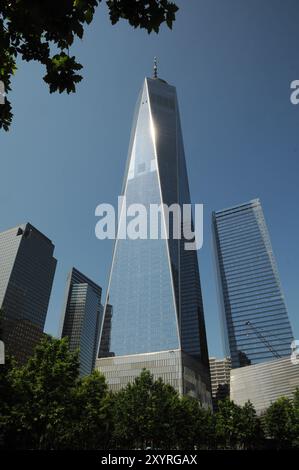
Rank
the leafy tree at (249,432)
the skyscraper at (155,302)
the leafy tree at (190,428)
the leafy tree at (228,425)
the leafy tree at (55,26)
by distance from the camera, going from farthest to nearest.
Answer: the skyscraper at (155,302) → the leafy tree at (228,425) → the leafy tree at (249,432) → the leafy tree at (190,428) → the leafy tree at (55,26)

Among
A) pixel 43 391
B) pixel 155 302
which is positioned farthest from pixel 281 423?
pixel 155 302

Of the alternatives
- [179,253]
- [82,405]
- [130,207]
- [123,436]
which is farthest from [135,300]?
[82,405]

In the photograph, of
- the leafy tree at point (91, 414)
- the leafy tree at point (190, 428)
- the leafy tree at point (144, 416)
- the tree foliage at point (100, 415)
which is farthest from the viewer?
the leafy tree at point (190, 428)

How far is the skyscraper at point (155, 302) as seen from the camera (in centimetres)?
14550

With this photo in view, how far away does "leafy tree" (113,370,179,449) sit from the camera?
54.1m

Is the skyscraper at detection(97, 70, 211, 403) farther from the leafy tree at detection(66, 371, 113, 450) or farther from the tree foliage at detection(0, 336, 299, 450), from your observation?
the leafy tree at detection(66, 371, 113, 450)

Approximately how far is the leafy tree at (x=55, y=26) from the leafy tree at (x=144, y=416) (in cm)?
5646

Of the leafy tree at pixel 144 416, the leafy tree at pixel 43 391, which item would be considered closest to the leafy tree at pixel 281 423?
the leafy tree at pixel 144 416

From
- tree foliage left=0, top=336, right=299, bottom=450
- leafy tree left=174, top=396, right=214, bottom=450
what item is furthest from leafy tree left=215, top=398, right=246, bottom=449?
leafy tree left=174, top=396, right=214, bottom=450

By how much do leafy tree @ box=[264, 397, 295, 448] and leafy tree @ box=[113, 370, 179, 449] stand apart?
29.4 m

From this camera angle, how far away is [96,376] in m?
55.3

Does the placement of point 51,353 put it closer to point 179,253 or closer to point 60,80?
point 60,80

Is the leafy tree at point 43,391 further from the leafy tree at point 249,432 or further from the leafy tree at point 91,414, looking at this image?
the leafy tree at point 249,432
